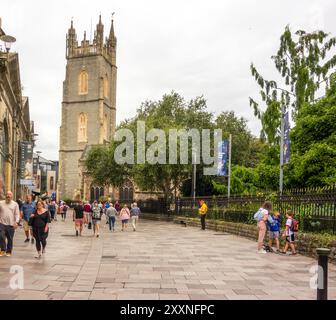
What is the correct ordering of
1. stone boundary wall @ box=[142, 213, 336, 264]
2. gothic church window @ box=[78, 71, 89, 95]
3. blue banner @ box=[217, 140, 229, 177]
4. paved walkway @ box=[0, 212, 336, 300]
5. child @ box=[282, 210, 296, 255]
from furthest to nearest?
gothic church window @ box=[78, 71, 89, 95] → blue banner @ box=[217, 140, 229, 177] → child @ box=[282, 210, 296, 255] → stone boundary wall @ box=[142, 213, 336, 264] → paved walkway @ box=[0, 212, 336, 300]

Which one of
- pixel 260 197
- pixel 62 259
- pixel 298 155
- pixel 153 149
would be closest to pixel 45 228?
pixel 62 259

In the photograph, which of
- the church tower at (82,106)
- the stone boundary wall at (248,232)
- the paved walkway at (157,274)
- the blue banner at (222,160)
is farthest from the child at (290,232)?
the church tower at (82,106)

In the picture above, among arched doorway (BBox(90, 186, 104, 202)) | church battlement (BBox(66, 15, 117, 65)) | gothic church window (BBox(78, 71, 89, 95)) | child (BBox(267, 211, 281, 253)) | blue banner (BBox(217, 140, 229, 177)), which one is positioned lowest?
arched doorway (BBox(90, 186, 104, 202))

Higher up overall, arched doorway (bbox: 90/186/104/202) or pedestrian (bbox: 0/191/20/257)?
pedestrian (bbox: 0/191/20/257)

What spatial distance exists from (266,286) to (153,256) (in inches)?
192

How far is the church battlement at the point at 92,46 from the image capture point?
7806cm

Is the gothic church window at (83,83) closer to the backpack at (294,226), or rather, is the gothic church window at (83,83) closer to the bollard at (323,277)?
the backpack at (294,226)

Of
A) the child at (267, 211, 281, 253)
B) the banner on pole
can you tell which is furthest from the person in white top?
the banner on pole

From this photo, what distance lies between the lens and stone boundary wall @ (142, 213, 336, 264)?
1204 cm

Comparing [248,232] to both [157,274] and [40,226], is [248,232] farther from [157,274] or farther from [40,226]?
[157,274]

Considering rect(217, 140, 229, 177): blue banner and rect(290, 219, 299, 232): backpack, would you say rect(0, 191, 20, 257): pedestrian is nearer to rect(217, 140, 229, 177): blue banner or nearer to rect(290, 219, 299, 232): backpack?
rect(290, 219, 299, 232): backpack

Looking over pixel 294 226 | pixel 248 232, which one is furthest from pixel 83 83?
pixel 294 226

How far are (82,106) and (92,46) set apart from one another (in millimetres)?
10737
